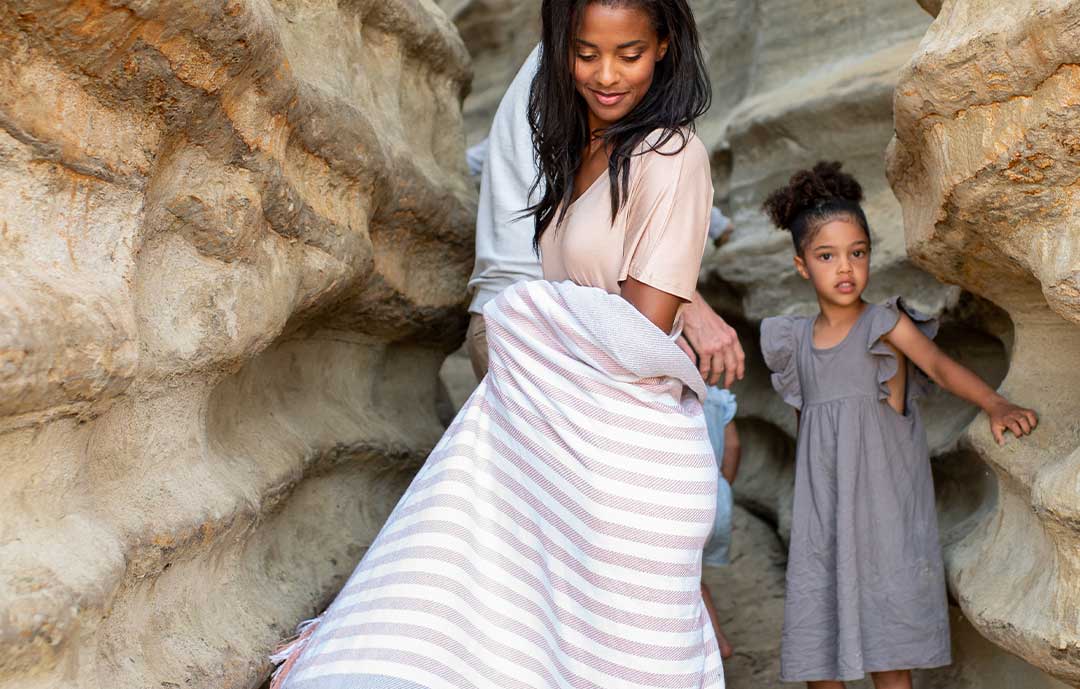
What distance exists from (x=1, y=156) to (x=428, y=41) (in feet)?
5.73

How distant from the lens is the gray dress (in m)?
2.35

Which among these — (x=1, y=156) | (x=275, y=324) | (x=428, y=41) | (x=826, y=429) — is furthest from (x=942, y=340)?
(x=1, y=156)

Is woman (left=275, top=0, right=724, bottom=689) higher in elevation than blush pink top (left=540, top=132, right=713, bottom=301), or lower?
→ lower

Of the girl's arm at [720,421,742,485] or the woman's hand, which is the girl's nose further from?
the girl's arm at [720,421,742,485]

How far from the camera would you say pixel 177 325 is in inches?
67.9

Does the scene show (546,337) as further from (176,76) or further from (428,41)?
(428,41)

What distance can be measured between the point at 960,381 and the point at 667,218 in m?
1.00

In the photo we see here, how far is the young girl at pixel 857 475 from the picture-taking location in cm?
235

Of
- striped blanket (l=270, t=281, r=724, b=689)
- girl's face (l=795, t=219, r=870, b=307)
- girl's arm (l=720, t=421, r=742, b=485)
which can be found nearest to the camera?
striped blanket (l=270, t=281, r=724, b=689)

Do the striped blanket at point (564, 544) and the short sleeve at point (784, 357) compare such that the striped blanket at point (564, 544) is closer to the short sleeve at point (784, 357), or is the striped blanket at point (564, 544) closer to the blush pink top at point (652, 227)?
the blush pink top at point (652, 227)

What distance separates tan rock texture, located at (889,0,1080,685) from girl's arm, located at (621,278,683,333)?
688 millimetres

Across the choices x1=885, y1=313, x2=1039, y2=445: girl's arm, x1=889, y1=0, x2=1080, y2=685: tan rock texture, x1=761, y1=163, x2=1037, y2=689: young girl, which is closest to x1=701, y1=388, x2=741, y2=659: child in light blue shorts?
x1=761, y1=163, x2=1037, y2=689: young girl

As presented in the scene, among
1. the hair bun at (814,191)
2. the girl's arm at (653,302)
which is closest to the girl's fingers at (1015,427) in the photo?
the hair bun at (814,191)

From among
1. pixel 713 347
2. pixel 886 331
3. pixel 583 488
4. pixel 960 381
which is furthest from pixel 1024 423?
pixel 583 488
